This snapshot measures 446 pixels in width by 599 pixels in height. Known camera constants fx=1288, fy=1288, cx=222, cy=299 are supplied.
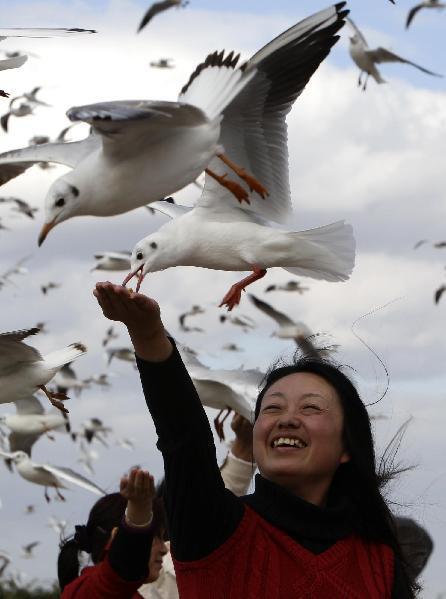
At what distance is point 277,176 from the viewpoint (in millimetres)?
3764

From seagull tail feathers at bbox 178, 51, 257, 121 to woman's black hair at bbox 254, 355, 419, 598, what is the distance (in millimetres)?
542

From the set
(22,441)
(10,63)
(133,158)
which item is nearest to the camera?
(133,158)

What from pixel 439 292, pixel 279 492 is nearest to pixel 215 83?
pixel 279 492

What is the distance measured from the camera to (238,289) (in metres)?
3.55

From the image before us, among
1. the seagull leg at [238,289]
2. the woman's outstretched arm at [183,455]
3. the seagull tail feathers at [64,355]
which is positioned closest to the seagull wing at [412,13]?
the seagull tail feathers at [64,355]

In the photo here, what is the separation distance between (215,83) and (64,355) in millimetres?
3163

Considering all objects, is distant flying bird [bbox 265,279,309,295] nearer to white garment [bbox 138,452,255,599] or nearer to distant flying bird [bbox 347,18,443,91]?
distant flying bird [bbox 347,18,443,91]

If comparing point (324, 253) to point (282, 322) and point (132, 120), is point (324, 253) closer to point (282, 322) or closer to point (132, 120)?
point (132, 120)

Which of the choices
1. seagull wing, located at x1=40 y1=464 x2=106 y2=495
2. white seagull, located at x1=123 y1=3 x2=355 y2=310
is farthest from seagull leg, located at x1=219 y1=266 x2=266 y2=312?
seagull wing, located at x1=40 y1=464 x2=106 y2=495

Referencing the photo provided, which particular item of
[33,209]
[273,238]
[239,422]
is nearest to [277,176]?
[273,238]

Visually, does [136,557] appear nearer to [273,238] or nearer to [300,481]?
[300,481]

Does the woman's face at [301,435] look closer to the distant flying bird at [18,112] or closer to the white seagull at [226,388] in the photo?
the white seagull at [226,388]

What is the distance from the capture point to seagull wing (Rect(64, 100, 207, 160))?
2225 millimetres

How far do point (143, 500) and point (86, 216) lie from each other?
52cm
